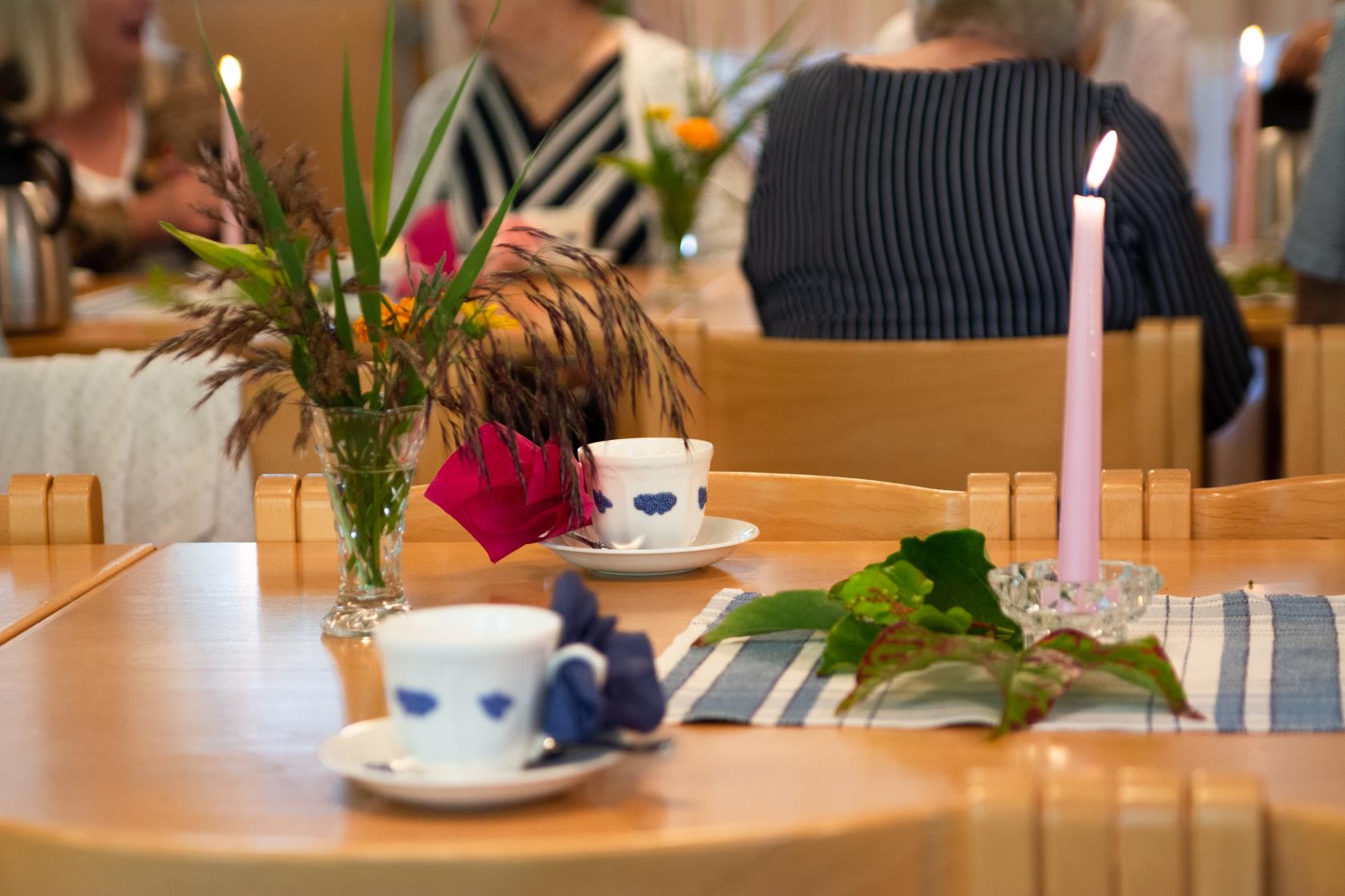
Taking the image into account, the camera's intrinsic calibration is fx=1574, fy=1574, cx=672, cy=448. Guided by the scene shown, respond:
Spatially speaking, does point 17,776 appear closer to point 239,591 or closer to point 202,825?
point 202,825

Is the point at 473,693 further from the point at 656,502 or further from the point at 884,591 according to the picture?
the point at 656,502

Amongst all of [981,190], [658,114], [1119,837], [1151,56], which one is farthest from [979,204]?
Answer: [1151,56]

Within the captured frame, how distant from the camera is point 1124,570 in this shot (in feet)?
2.22

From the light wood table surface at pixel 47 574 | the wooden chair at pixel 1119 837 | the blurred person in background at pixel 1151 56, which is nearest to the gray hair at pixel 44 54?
the blurred person in background at pixel 1151 56

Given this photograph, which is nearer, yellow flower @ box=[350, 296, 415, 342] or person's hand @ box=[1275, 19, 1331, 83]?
yellow flower @ box=[350, 296, 415, 342]

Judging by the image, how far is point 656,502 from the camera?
0.86 m

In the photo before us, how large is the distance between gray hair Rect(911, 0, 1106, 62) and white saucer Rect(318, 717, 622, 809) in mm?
1323

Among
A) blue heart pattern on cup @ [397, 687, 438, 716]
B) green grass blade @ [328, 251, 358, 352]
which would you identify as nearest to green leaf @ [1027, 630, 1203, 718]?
blue heart pattern on cup @ [397, 687, 438, 716]

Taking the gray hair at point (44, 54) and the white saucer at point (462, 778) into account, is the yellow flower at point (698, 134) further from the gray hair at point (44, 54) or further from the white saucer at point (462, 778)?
the gray hair at point (44, 54)

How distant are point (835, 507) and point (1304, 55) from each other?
1860 millimetres

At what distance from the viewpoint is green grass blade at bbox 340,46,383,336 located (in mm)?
708

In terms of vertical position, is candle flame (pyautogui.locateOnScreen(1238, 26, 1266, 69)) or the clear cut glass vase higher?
candle flame (pyautogui.locateOnScreen(1238, 26, 1266, 69))

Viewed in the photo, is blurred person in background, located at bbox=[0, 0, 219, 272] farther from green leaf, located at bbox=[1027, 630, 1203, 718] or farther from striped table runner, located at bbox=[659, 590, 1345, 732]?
green leaf, located at bbox=[1027, 630, 1203, 718]

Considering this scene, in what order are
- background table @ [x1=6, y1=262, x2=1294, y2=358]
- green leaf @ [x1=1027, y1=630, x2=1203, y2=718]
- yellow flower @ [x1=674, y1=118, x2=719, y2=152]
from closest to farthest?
green leaf @ [x1=1027, y1=630, x2=1203, y2=718], background table @ [x1=6, y1=262, x2=1294, y2=358], yellow flower @ [x1=674, y1=118, x2=719, y2=152]
